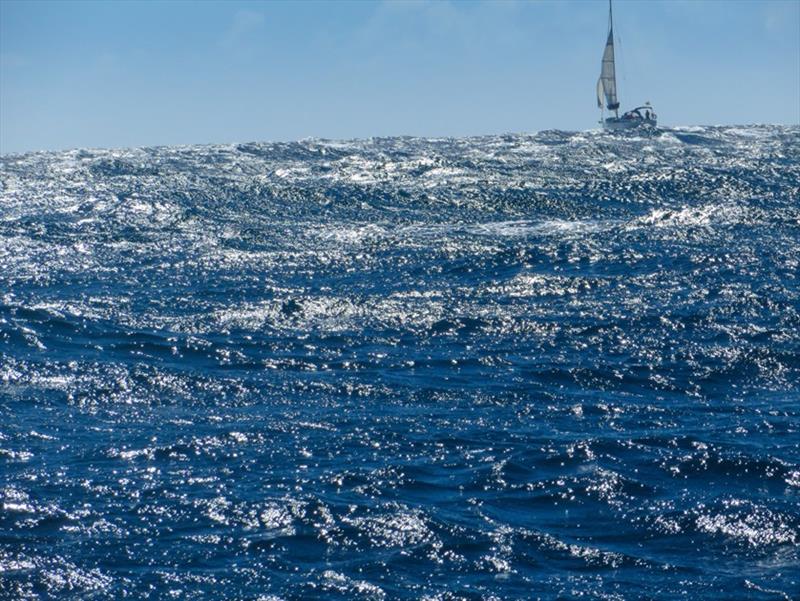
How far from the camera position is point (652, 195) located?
9212 centimetres

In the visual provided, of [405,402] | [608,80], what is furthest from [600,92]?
[405,402]

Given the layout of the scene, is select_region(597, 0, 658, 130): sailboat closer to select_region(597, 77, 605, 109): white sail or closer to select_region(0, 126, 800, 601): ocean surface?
select_region(597, 77, 605, 109): white sail

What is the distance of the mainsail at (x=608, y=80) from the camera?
6422 inches

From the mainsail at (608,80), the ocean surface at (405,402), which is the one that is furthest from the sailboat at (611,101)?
the ocean surface at (405,402)

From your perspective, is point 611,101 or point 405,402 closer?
point 405,402

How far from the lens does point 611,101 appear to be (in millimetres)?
163000

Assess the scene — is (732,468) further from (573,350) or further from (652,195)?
(652,195)

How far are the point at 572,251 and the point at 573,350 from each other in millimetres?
25215

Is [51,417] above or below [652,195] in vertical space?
below

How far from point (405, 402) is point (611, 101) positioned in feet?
445

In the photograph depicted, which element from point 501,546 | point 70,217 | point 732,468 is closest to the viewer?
point 501,546

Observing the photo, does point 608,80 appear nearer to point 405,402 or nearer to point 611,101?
point 611,101

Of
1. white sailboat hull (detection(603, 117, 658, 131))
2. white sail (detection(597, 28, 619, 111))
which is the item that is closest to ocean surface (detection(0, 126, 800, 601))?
white sailboat hull (detection(603, 117, 658, 131))

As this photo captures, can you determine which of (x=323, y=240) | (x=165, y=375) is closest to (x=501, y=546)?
(x=165, y=375)
